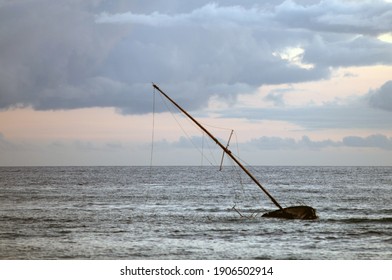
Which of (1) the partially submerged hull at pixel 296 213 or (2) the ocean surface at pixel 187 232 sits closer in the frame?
(2) the ocean surface at pixel 187 232

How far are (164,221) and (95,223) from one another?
6.30 meters

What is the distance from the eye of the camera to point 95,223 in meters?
58.7

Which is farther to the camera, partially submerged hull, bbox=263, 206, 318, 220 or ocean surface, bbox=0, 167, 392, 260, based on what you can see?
partially submerged hull, bbox=263, 206, 318, 220

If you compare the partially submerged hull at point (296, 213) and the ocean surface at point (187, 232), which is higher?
the partially submerged hull at point (296, 213)

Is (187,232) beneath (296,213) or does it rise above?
beneath

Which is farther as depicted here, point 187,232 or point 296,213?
point 296,213

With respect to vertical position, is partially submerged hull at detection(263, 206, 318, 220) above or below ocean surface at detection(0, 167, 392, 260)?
above

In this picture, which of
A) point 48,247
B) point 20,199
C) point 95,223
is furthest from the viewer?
point 20,199

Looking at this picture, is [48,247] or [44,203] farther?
[44,203]
